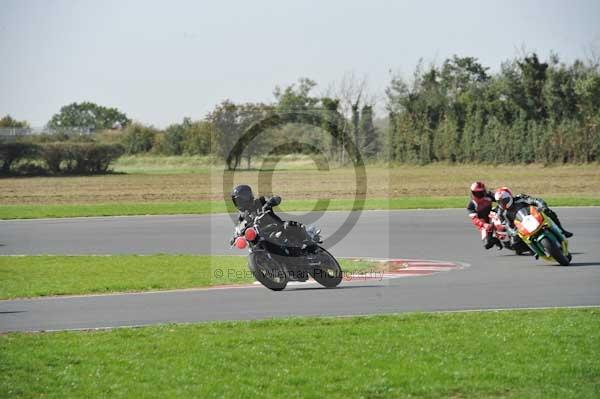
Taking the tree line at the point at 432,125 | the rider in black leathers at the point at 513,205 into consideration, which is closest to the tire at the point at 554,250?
the rider in black leathers at the point at 513,205

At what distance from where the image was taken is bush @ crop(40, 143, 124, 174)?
71312 millimetres

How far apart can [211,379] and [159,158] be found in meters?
83.0

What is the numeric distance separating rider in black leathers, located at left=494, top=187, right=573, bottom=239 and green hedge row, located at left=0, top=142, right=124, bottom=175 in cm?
5481

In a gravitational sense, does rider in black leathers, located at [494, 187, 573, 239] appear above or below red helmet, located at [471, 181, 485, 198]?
below

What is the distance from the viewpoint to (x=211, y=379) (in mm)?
9398

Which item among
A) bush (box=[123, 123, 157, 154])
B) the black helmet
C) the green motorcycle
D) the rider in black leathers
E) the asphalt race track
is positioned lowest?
the asphalt race track

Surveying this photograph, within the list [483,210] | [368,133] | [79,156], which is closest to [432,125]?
[368,133]

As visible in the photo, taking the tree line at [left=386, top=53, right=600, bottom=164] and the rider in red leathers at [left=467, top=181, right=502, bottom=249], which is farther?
the tree line at [left=386, top=53, right=600, bottom=164]

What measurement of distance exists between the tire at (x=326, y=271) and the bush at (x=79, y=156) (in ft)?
189

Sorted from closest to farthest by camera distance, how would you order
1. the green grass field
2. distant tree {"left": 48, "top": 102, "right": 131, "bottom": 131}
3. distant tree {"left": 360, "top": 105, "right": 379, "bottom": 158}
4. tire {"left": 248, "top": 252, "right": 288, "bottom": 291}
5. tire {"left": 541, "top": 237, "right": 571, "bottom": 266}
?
1. the green grass field
2. tire {"left": 248, "top": 252, "right": 288, "bottom": 291}
3. tire {"left": 541, "top": 237, "right": 571, "bottom": 266}
4. distant tree {"left": 360, "top": 105, "right": 379, "bottom": 158}
5. distant tree {"left": 48, "top": 102, "right": 131, "bottom": 131}

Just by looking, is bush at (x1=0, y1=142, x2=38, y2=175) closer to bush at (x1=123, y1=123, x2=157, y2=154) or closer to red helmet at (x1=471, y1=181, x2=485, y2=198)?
bush at (x1=123, y1=123, x2=157, y2=154)

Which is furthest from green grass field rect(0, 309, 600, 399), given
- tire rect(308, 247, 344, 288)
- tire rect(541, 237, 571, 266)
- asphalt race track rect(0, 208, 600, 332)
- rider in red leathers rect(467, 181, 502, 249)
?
rider in red leathers rect(467, 181, 502, 249)

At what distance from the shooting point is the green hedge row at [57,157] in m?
69.5

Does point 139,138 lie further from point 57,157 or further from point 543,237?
point 543,237
